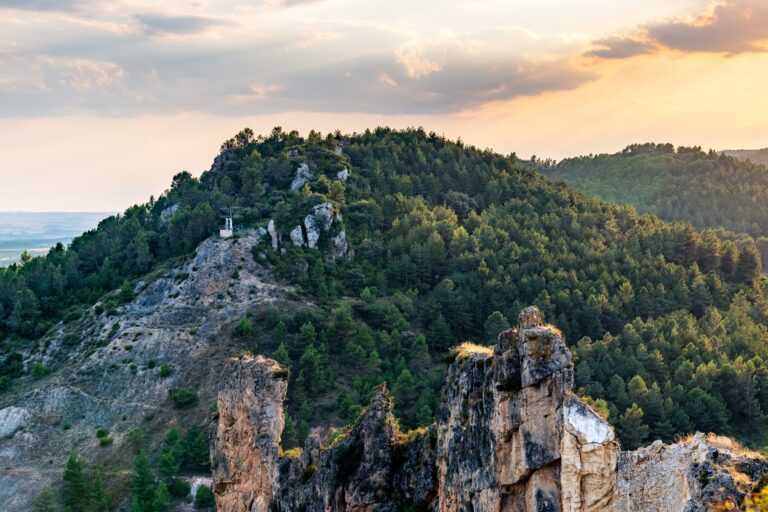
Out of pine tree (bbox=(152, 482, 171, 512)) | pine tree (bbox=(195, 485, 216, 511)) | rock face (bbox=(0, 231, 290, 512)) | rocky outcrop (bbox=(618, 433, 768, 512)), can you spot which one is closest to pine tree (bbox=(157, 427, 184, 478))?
rock face (bbox=(0, 231, 290, 512))

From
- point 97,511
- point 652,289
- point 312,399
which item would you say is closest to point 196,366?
point 312,399

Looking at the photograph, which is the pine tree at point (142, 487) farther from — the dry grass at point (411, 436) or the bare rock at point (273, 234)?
the dry grass at point (411, 436)

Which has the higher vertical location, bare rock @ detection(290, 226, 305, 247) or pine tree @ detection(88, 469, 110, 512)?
bare rock @ detection(290, 226, 305, 247)

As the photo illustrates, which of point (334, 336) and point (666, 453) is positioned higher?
point (666, 453)

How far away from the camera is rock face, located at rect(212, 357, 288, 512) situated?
49.3 m

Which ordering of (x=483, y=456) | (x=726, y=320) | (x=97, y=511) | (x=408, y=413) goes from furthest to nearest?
(x=726, y=320)
(x=408, y=413)
(x=97, y=511)
(x=483, y=456)

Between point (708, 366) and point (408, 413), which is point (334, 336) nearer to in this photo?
point (408, 413)

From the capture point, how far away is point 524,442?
2717 cm

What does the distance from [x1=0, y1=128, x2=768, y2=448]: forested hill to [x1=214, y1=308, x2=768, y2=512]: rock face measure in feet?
129

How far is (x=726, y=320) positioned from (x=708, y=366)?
59.2 feet

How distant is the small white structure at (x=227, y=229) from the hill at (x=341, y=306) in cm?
228

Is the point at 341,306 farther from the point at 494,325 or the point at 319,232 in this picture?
the point at 494,325

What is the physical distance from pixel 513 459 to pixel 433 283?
3730 inches

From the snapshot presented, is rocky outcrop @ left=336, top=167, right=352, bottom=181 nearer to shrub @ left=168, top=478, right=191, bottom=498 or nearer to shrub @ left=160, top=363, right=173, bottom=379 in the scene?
shrub @ left=160, top=363, right=173, bottom=379
